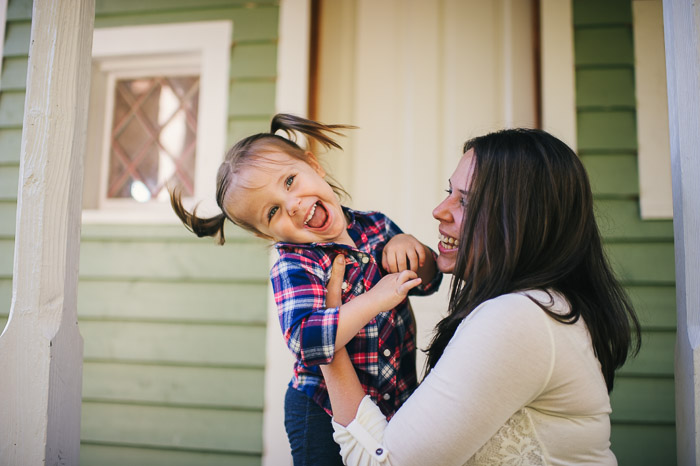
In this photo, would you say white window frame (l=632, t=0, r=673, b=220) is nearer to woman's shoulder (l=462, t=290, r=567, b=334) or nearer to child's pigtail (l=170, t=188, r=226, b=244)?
woman's shoulder (l=462, t=290, r=567, b=334)

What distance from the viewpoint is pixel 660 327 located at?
7.70 feet

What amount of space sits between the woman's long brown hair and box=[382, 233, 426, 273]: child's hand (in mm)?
320

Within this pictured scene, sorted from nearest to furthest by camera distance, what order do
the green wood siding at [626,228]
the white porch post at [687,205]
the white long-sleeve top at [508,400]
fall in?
the white long-sleeve top at [508,400], the white porch post at [687,205], the green wood siding at [626,228]

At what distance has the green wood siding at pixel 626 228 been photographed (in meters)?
2.34

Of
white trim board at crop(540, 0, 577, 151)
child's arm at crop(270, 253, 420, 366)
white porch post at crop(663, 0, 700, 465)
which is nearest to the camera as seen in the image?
white porch post at crop(663, 0, 700, 465)

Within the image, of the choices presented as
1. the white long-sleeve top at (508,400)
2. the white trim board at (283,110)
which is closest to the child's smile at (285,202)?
the white long-sleeve top at (508,400)

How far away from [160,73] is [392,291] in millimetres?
2312

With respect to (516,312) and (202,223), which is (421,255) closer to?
(516,312)

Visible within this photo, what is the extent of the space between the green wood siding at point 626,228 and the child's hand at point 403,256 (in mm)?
1180

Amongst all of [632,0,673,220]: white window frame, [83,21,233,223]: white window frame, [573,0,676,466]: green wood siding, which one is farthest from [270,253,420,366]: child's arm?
[632,0,673,220]: white window frame

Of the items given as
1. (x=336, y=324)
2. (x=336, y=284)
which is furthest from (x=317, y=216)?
(x=336, y=324)

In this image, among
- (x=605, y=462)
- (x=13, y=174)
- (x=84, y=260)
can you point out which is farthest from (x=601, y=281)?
(x=13, y=174)

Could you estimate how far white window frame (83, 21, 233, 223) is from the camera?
2.74 m

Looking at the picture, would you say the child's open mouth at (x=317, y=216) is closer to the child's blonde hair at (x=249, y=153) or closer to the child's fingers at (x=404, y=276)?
the child's blonde hair at (x=249, y=153)
